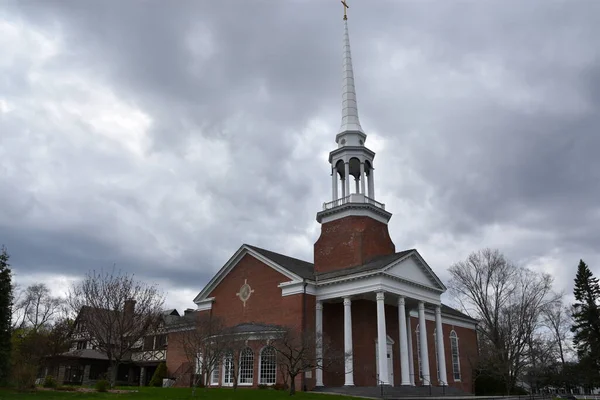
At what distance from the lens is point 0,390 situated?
69.1 feet

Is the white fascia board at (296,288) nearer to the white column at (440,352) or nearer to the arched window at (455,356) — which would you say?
the white column at (440,352)

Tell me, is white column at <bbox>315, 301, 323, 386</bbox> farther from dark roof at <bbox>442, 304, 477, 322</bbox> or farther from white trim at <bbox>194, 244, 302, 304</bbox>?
dark roof at <bbox>442, 304, 477, 322</bbox>

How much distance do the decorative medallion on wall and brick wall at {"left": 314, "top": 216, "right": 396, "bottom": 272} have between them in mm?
5171

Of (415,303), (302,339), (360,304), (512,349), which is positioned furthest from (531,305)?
(302,339)

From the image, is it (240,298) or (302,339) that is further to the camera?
(240,298)

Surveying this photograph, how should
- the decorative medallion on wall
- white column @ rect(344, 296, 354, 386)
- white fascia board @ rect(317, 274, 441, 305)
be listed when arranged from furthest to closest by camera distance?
the decorative medallion on wall
white fascia board @ rect(317, 274, 441, 305)
white column @ rect(344, 296, 354, 386)

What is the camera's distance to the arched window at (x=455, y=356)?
1754 inches

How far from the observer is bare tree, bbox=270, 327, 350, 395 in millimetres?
26266

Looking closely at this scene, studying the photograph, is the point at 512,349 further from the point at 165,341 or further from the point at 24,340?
the point at 24,340

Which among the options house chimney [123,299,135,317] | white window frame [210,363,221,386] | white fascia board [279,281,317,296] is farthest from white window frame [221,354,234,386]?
house chimney [123,299,135,317]

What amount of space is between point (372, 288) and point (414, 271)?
4703 mm

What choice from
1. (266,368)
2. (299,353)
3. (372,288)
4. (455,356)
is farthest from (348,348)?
(455,356)

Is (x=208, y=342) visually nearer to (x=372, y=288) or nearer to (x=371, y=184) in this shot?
(x=372, y=288)

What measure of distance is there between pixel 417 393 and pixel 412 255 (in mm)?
8763
